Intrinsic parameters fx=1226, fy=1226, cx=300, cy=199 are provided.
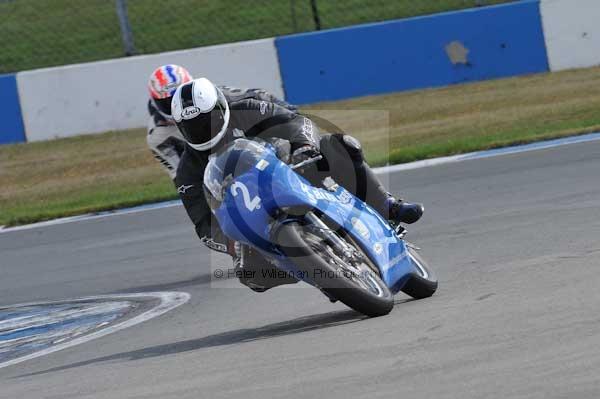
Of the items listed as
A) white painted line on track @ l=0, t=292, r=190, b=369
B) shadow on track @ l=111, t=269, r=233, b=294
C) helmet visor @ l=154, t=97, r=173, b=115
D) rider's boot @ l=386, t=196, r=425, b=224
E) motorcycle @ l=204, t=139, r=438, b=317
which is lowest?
shadow on track @ l=111, t=269, r=233, b=294

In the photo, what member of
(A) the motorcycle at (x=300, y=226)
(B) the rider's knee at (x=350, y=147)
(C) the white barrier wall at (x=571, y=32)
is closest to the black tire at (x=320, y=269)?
(A) the motorcycle at (x=300, y=226)

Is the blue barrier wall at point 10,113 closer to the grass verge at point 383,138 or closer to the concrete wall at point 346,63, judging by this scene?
the concrete wall at point 346,63

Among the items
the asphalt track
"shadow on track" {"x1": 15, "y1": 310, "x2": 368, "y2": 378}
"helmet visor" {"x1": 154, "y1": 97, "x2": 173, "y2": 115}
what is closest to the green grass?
the asphalt track

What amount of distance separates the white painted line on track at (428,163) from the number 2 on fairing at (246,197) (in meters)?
7.19

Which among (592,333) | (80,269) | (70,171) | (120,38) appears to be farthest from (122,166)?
(592,333)

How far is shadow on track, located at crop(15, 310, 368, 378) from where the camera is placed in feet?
20.6

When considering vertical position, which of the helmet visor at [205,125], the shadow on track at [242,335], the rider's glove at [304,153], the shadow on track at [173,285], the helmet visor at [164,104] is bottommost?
the shadow on track at [173,285]

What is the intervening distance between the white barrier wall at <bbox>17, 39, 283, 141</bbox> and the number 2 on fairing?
39.2 ft

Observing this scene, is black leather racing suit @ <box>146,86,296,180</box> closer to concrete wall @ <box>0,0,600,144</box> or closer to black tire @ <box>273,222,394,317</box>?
black tire @ <box>273,222,394,317</box>

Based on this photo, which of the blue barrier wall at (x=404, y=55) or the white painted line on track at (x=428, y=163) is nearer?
the white painted line on track at (x=428, y=163)

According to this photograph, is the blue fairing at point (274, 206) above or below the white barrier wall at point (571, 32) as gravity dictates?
above

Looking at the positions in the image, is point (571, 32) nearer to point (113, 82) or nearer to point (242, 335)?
point (113, 82)

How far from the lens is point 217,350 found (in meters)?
6.07

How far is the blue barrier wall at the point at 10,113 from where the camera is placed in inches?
715
